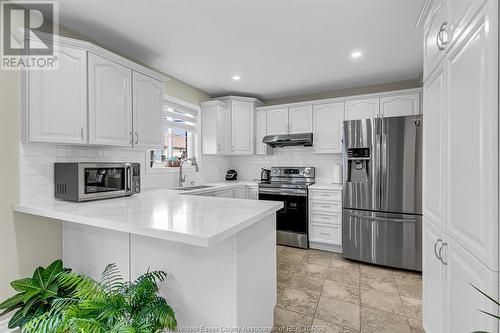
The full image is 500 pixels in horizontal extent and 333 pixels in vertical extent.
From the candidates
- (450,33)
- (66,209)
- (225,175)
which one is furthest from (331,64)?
(66,209)

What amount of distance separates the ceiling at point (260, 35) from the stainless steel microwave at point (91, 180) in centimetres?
123

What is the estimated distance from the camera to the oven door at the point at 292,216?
11.6 ft

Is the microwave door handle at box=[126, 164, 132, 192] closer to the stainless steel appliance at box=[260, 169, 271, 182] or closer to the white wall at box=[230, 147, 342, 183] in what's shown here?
the stainless steel appliance at box=[260, 169, 271, 182]

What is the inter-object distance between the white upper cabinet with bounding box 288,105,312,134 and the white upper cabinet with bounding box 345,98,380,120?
565mm

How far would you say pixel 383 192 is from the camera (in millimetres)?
2883

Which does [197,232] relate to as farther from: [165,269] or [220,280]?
[165,269]

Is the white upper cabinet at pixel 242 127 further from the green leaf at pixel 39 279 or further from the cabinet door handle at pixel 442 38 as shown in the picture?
the cabinet door handle at pixel 442 38

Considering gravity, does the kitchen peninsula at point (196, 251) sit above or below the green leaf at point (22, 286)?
above

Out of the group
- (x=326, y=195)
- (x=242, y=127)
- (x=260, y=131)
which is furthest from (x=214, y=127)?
(x=326, y=195)

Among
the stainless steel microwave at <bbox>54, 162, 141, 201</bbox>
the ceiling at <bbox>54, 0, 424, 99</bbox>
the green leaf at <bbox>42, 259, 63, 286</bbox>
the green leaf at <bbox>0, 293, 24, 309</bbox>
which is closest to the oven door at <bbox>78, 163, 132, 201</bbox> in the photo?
the stainless steel microwave at <bbox>54, 162, 141, 201</bbox>

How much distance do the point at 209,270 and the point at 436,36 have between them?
1887 mm

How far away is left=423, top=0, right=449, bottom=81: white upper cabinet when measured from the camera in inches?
50.4

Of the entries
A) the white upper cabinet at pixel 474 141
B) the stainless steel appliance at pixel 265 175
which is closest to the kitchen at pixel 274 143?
the white upper cabinet at pixel 474 141

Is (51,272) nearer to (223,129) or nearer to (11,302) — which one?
(11,302)
